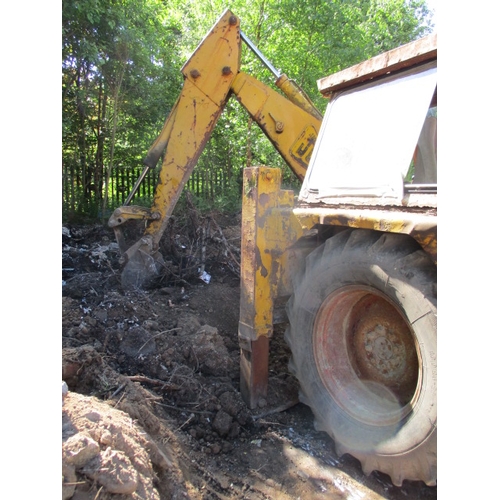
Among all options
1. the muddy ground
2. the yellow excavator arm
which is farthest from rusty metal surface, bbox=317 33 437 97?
the muddy ground

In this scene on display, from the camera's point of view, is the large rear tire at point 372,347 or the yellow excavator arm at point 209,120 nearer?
the large rear tire at point 372,347

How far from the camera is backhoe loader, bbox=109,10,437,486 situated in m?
2.05

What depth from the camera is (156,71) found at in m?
10.6

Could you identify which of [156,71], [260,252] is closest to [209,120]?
[260,252]

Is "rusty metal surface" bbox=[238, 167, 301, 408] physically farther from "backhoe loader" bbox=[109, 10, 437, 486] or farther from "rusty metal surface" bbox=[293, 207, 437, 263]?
"rusty metal surface" bbox=[293, 207, 437, 263]

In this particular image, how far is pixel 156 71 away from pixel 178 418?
9.68 meters

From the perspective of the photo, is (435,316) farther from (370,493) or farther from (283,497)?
(283,497)

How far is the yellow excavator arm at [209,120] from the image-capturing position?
14.2 feet

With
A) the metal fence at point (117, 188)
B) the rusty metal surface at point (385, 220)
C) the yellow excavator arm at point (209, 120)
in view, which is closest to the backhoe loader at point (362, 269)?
the rusty metal surface at point (385, 220)

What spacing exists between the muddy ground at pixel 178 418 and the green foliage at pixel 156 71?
617 centimetres

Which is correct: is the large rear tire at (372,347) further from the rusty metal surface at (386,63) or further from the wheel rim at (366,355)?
the rusty metal surface at (386,63)

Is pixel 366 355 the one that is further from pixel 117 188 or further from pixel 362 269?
pixel 117 188

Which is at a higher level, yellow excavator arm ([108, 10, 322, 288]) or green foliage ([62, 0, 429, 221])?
green foliage ([62, 0, 429, 221])

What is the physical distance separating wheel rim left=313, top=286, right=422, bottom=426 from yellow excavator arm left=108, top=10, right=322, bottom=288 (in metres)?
2.06
